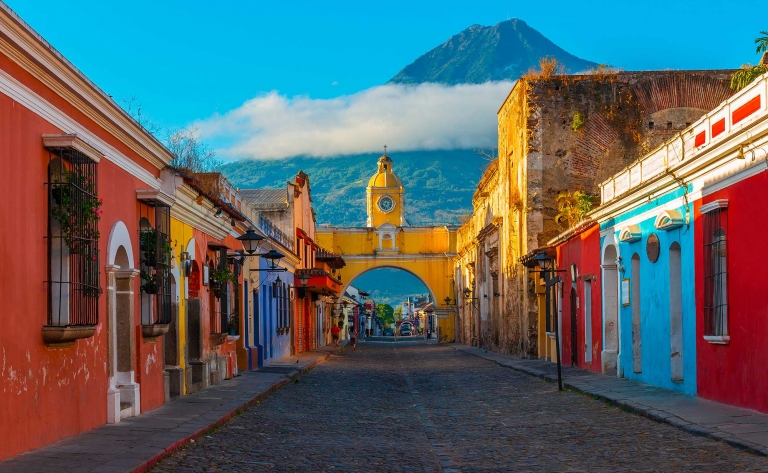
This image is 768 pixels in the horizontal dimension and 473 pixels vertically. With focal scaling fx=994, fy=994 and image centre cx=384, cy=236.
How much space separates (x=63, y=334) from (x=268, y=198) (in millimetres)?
31144

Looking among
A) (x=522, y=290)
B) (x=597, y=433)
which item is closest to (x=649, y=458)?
(x=597, y=433)

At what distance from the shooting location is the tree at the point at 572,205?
86.6 feet

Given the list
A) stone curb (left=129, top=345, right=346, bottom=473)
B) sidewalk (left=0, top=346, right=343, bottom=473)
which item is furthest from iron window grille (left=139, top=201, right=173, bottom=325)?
stone curb (left=129, top=345, right=346, bottom=473)

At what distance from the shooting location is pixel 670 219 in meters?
14.0

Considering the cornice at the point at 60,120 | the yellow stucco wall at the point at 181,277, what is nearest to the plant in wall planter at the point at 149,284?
the cornice at the point at 60,120

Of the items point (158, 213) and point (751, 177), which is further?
point (158, 213)

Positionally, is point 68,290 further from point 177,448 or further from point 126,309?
point 126,309

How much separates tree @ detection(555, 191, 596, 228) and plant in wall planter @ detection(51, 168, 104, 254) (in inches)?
730

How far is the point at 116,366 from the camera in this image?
11.3 metres

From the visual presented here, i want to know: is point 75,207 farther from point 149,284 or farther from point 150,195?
point 149,284

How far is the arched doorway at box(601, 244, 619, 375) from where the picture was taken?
18.9m

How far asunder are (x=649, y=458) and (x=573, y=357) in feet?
48.4

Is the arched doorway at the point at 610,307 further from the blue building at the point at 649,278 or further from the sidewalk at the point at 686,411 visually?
the sidewalk at the point at 686,411

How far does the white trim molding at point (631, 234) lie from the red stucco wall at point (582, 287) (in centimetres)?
257
